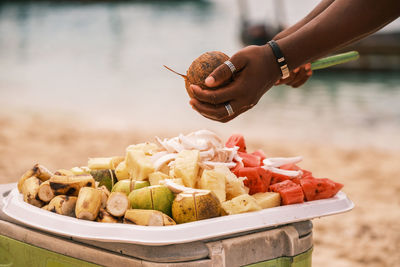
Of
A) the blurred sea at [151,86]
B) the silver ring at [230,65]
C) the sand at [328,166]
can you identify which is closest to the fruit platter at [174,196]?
the silver ring at [230,65]

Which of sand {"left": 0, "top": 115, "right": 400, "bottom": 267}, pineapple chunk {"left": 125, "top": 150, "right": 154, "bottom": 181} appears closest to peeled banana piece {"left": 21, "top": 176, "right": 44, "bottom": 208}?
pineapple chunk {"left": 125, "top": 150, "right": 154, "bottom": 181}

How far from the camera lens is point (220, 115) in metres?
1.64

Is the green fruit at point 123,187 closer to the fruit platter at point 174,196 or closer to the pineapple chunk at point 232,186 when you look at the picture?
the fruit platter at point 174,196

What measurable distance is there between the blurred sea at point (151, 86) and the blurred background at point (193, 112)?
0.07 metres

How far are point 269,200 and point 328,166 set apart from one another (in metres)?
5.47

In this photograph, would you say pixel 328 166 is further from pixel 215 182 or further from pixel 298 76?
pixel 215 182

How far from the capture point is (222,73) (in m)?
1.59

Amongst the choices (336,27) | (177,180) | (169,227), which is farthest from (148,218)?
(336,27)

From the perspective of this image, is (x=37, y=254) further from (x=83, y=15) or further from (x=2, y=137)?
(x=83, y=15)

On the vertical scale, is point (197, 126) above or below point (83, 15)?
below

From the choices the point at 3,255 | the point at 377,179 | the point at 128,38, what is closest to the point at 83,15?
the point at 128,38

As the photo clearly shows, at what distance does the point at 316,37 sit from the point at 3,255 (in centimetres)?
138

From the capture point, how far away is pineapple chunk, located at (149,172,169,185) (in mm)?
1751

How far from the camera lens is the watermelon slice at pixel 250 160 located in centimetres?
193
